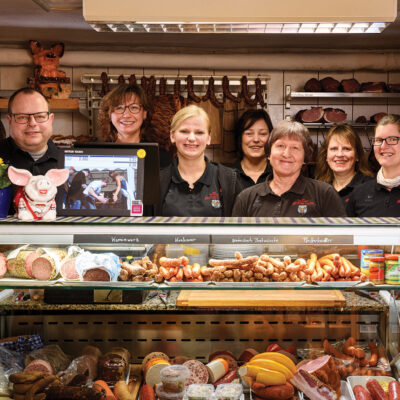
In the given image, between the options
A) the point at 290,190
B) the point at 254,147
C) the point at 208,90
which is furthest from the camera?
the point at 208,90

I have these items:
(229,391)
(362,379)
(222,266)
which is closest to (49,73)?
(222,266)

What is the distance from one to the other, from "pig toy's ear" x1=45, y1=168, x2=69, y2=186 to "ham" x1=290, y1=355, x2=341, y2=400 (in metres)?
1.39

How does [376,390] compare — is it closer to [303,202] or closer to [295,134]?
[303,202]

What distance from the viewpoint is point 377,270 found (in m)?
2.19

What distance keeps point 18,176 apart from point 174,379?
1.17 meters

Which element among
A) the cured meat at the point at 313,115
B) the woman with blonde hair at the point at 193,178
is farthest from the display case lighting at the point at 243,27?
the cured meat at the point at 313,115

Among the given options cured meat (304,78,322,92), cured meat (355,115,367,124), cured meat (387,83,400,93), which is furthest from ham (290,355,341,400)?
cured meat (387,83,400,93)

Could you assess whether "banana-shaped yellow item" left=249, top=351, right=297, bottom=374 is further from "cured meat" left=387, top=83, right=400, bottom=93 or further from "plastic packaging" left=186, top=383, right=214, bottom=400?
"cured meat" left=387, top=83, right=400, bottom=93

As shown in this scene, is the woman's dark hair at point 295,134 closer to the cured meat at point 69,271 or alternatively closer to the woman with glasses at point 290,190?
the woman with glasses at point 290,190

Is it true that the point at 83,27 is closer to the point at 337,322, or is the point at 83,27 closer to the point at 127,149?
the point at 127,149

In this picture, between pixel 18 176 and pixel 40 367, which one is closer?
pixel 18 176

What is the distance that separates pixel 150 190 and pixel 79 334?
0.87 meters

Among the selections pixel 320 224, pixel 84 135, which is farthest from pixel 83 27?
pixel 320 224

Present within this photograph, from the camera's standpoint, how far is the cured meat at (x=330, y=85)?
583 cm
